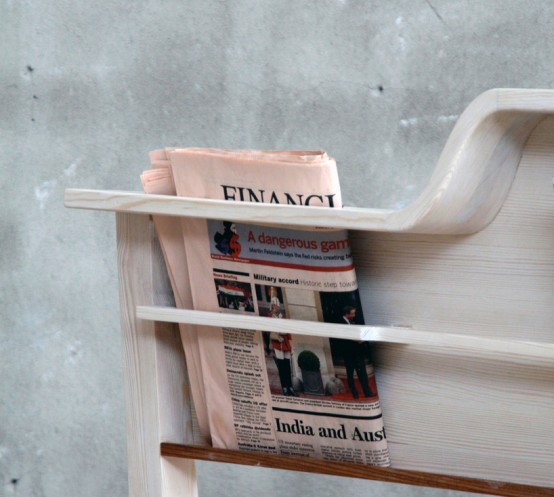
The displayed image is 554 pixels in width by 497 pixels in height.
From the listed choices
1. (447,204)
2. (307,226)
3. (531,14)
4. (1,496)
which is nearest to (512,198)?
(447,204)

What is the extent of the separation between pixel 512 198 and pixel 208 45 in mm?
1434

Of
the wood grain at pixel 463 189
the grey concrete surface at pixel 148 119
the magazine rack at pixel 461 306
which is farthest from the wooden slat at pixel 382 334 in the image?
the grey concrete surface at pixel 148 119

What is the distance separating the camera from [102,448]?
2576mm

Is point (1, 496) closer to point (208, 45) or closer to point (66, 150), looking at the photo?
point (66, 150)

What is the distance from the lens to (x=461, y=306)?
1093mm

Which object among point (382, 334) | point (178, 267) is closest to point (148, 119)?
point (178, 267)

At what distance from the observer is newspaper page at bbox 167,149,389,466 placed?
1.10 m

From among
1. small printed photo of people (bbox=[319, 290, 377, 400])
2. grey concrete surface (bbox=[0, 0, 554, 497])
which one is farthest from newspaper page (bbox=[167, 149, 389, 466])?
grey concrete surface (bbox=[0, 0, 554, 497])

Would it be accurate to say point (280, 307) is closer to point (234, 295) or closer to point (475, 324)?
point (234, 295)

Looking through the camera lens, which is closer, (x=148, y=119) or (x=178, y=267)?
(x=178, y=267)

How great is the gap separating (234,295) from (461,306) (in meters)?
0.28

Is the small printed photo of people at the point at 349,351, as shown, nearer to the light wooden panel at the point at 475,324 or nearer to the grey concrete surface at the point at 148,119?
the light wooden panel at the point at 475,324

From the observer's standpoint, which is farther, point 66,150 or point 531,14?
point 66,150

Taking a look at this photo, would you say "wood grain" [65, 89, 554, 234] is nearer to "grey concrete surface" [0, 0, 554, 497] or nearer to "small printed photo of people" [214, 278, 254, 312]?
"small printed photo of people" [214, 278, 254, 312]
